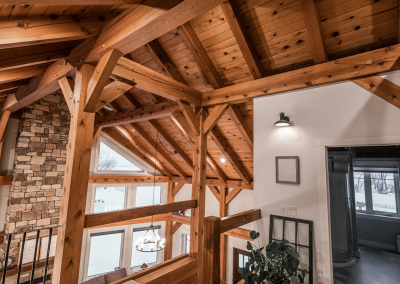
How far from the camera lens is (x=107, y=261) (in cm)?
710

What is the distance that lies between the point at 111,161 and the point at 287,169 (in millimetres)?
5997

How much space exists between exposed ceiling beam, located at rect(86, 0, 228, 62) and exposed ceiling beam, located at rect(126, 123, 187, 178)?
4.55 meters

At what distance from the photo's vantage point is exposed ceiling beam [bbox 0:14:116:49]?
165 cm

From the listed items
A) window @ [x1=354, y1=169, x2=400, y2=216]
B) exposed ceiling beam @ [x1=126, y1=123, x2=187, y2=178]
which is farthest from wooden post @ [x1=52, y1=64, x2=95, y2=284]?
window @ [x1=354, y1=169, x2=400, y2=216]

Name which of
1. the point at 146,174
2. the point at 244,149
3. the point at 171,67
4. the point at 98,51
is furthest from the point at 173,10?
the point at 146,174

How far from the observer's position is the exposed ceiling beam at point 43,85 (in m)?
2.56

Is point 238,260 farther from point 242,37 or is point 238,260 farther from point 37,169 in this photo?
point 242,37

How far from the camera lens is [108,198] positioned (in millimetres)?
7238

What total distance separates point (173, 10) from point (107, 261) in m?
7.92

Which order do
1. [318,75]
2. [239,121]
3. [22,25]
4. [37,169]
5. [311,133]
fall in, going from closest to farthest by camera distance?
[22,25] < [318,75] < [311,133] < [239,121] < [37,169]

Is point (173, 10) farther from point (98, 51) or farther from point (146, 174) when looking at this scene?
point (146, 174)

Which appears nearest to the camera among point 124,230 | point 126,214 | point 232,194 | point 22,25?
point 22,25

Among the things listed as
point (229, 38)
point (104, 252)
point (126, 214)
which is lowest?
point (104, 252)

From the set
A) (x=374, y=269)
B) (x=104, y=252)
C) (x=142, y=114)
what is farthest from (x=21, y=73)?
(x=104, y=252)
